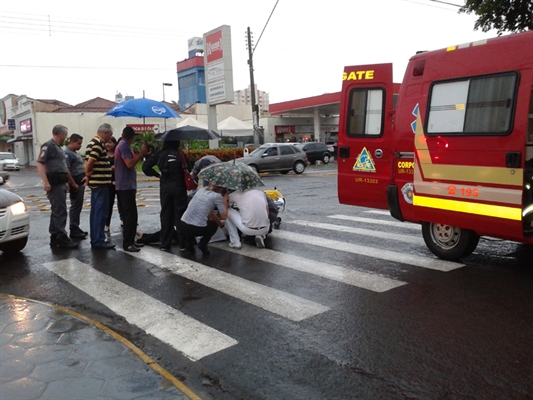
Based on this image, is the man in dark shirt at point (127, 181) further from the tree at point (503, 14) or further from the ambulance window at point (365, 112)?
the tree at point (503, 14)

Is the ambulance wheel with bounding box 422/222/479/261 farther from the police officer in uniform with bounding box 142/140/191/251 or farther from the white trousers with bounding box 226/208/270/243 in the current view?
the police officer in uniform with bounding box 142/140/191/251

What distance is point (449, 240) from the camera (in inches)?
257

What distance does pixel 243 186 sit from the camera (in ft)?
24.6


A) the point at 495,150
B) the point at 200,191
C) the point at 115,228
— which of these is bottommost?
the point at 115,228

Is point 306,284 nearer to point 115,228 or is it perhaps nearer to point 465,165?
point 465,165

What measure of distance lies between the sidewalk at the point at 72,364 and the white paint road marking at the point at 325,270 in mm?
2707

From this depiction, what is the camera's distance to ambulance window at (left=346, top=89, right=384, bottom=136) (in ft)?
23.0

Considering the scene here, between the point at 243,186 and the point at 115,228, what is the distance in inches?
147

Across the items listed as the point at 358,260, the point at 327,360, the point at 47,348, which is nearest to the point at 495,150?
the point at 358,260

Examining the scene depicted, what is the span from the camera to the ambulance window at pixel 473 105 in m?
5.52

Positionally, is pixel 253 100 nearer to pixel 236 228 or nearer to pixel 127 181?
pixel 236 228

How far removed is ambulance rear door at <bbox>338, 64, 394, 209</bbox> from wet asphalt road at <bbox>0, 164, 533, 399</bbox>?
93cm

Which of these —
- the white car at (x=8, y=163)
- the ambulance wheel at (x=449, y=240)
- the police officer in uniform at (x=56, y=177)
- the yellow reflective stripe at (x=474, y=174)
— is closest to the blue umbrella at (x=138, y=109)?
the police officer in uniform at (x=56, y=177)

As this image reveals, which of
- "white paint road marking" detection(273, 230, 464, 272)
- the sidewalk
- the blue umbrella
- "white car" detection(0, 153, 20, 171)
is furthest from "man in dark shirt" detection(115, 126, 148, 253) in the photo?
"white car" detection(0, 153, 20, 171)
